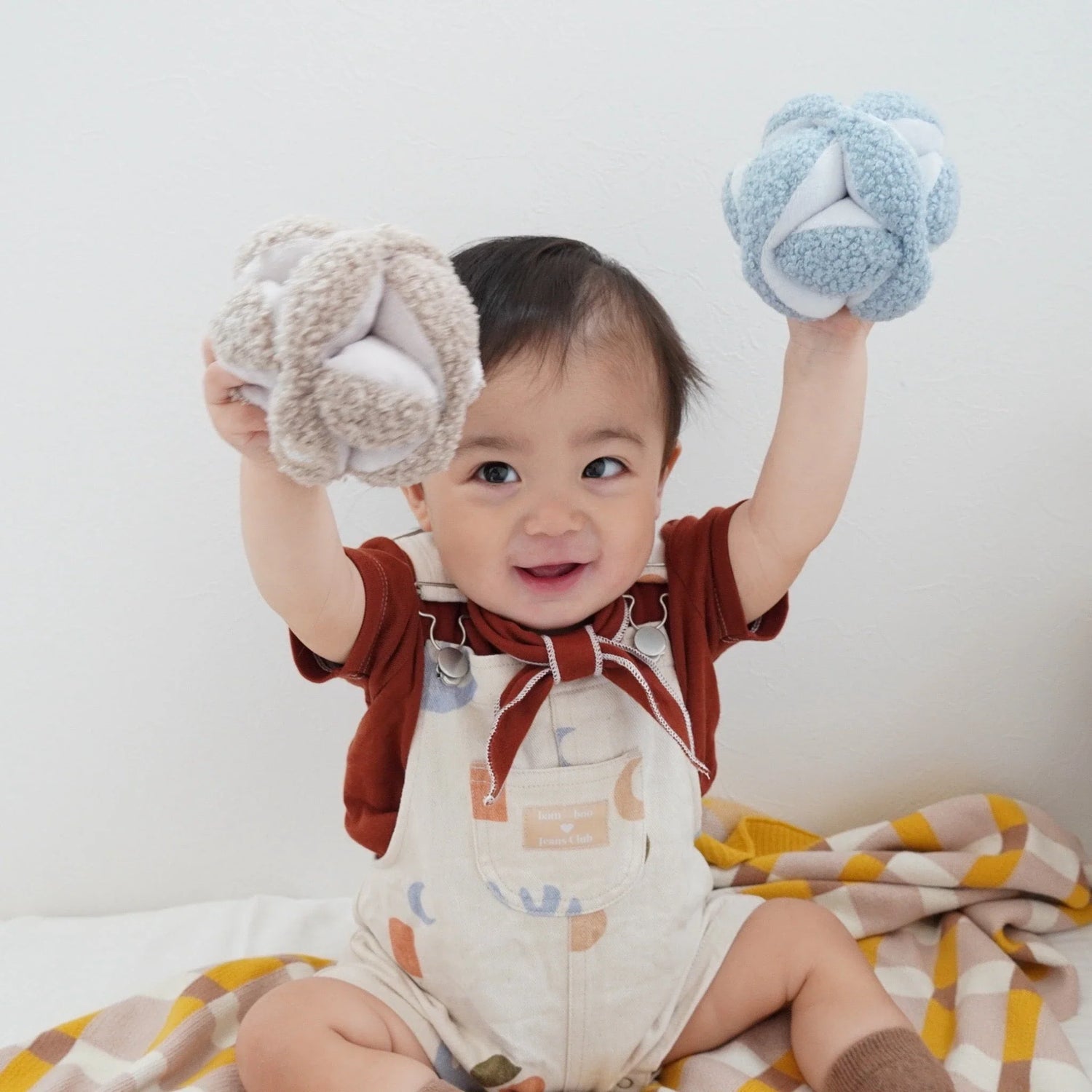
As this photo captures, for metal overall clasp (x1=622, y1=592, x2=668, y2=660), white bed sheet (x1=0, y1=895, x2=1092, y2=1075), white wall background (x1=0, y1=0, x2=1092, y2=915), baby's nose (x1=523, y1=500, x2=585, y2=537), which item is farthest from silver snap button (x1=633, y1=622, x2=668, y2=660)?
white bed sheet (x1=0, y1=895, x2=1092, y2=1075)

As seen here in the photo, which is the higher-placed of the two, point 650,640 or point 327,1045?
point 650,640

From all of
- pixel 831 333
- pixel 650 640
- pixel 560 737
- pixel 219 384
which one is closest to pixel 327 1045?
pixel 560 737

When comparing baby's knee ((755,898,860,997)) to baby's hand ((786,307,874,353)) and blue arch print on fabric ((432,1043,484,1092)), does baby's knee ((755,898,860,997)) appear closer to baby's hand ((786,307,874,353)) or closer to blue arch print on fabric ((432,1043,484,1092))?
blue arch print on fabric ((432,1043,484,1092))

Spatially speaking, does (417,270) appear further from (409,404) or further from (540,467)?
(540,467)

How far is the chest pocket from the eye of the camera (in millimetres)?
Result: 832

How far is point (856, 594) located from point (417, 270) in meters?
0.71

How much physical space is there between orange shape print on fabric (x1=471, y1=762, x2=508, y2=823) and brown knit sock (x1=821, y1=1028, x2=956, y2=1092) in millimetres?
303

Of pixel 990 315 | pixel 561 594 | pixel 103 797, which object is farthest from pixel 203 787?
pixel 990 315

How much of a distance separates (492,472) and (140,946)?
622 millimetres

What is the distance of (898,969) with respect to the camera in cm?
100

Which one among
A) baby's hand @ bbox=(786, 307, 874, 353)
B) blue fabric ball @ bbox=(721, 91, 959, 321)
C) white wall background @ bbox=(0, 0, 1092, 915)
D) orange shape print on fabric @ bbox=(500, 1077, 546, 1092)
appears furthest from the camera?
white wall background @ bbox=(0, 0, 1092, 915)

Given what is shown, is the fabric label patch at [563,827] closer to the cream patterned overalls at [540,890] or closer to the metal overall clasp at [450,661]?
the cream patterned overalls at [540,890]

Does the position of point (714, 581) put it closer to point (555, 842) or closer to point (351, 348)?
point (555, 842)

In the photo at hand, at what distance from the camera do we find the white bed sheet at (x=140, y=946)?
1004 millimetres
